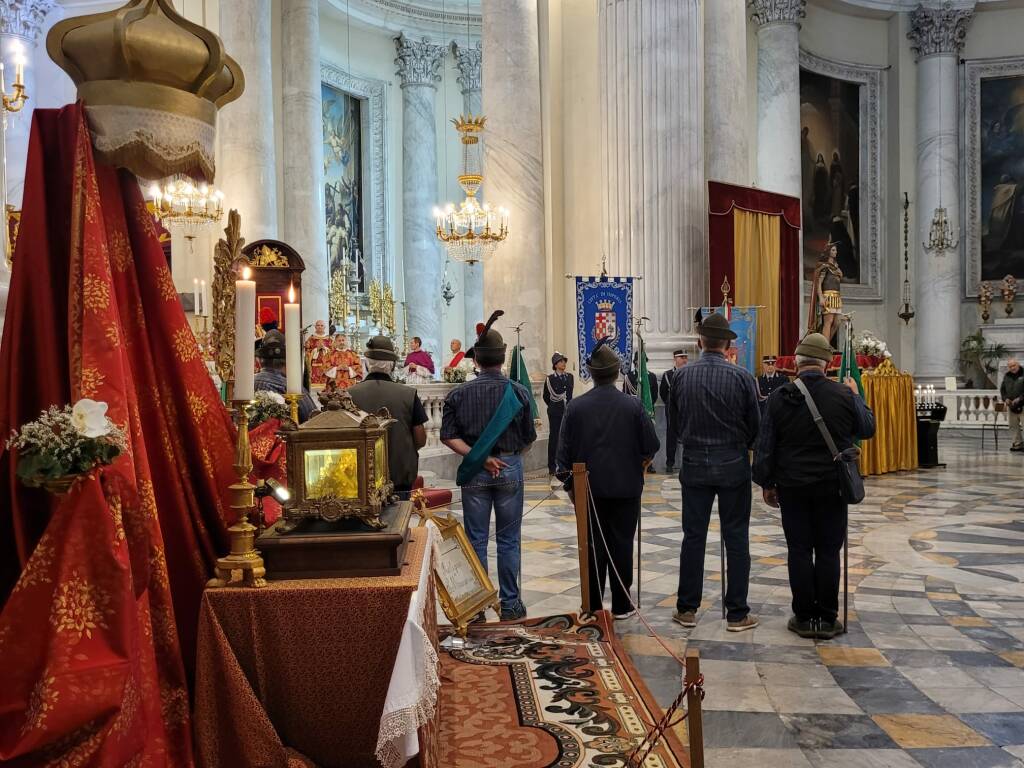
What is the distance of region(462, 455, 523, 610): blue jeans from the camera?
557 cm

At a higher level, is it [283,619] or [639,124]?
[639,124]

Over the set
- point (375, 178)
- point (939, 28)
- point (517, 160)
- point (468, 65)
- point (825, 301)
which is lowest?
point (825, 301)

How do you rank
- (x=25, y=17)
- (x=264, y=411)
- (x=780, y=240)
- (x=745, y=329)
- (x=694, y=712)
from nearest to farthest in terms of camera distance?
(x=694, y=712)
(x=264, y=411)
(x=745, y=329)
(x=25, y=17)
(x=780, y=240)

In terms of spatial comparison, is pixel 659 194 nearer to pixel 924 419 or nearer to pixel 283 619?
pixel 924 419

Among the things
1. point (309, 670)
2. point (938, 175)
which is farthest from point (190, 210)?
point (938, 175)

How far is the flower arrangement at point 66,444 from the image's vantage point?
220 cm

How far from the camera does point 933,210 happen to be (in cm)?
2317

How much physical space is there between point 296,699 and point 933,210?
24.0m

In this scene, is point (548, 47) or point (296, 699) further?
point (548, 47)

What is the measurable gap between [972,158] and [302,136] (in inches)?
694

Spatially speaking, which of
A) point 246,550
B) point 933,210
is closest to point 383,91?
point 933,210

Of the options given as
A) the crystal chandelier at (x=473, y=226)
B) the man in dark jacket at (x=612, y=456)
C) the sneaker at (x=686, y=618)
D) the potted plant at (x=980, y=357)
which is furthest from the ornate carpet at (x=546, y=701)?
the potted plant at (x=980, y=357)

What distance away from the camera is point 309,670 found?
269 centimetres

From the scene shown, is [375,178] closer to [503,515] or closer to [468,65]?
Result: [468,65]
